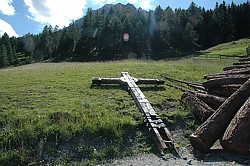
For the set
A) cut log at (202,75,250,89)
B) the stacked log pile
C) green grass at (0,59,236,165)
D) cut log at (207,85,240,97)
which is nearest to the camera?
the stacked log pile

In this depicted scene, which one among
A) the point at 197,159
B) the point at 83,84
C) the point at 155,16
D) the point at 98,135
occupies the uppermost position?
the point at 155,16

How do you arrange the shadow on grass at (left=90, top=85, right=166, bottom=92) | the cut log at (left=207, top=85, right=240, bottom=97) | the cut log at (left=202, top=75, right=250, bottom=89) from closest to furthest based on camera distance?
the cut log at (left=207, top=85, right=240, bottom=97), the cut log at (left=202, top=75, right=250, bottom=89), the shadow on grass at (left=90, top=85, right=166, bottom=92)

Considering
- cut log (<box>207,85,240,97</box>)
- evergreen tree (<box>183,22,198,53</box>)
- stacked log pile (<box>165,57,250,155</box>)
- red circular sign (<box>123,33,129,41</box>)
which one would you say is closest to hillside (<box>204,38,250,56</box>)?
evergreen tree (<box>183,22,198,53</box>)

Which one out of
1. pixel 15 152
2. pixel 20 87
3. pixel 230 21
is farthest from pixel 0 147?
pixel 230 21

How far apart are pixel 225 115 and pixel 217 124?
424 millimetres

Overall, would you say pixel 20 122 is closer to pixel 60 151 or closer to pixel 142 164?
pixel 60 151

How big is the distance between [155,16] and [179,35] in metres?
11.8

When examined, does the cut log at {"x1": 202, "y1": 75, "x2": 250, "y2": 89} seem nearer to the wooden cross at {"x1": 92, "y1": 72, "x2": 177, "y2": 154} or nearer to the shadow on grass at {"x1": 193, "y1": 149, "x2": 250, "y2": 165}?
the wooden cross at {"x1": 92, "y1": 72, "x2": 177, "y2": 154}

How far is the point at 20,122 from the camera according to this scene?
7578 millimetres

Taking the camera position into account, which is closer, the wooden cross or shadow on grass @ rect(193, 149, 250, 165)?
shadow on grass @ rect(193, 149, 250, 165)

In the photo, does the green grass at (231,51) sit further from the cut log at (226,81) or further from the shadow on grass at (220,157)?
the shadow on grass at (220,157)

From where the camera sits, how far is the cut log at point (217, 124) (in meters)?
6.55

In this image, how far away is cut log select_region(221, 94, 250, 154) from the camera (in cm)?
603

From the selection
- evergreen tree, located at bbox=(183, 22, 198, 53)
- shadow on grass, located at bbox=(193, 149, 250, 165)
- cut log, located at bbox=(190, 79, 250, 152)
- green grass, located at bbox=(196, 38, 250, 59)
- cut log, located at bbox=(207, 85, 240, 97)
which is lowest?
shadow on grass, located at bbox=(193, 149, 250, 165)
